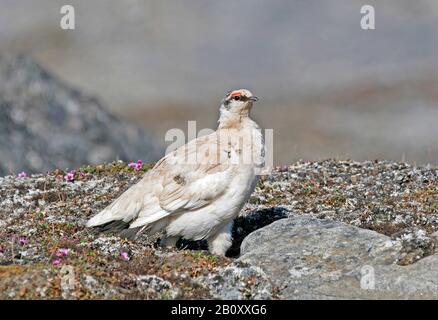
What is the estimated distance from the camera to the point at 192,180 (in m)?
13.0

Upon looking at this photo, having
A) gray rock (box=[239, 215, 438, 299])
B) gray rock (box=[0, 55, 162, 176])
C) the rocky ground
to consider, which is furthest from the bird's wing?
gray rock (box=[0, 55, 162, 176])

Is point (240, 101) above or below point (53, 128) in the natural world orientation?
above

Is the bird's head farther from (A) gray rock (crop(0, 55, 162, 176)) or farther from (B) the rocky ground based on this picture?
(A) gray rock (crop(0, 55, 162, 176))

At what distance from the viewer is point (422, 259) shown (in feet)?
35.5

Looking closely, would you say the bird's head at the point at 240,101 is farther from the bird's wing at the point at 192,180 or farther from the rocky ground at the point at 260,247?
the rocky ground at the point at 260,247

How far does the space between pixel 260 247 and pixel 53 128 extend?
77.4 ft

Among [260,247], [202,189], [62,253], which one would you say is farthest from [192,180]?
[62,253]

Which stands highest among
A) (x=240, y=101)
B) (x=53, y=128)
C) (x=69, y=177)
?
(x=240, y=101)

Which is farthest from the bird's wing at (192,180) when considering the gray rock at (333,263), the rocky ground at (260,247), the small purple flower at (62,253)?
the small purple flower at (62,253)

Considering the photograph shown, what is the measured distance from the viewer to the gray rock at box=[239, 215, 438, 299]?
10.2 metres

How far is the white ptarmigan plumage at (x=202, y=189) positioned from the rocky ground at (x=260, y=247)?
40 cm

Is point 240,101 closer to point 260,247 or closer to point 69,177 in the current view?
point 260,247
